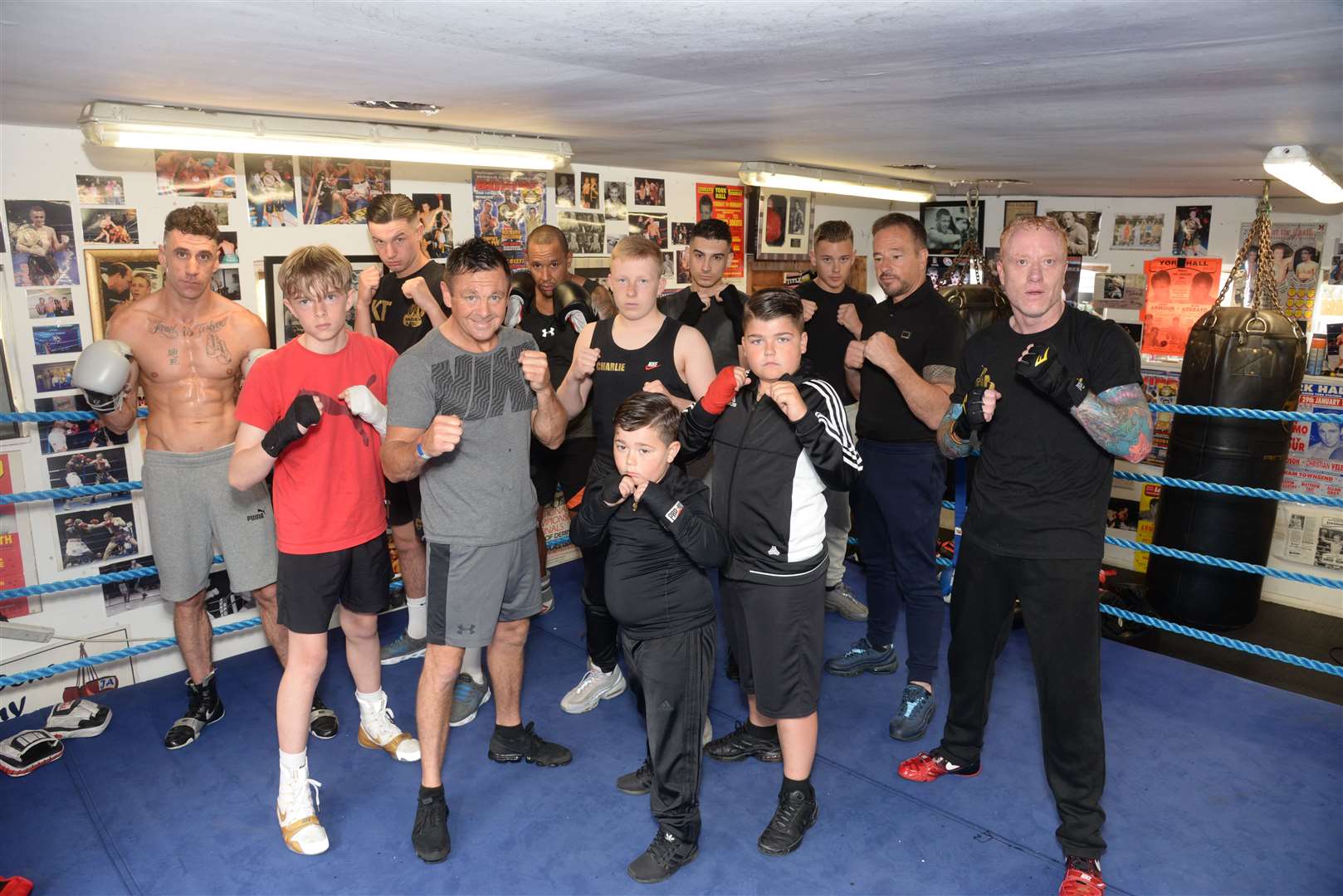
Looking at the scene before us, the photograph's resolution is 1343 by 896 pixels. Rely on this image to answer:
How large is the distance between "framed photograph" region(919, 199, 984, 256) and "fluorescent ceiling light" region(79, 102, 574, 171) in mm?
4950

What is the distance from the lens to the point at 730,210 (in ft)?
20.1

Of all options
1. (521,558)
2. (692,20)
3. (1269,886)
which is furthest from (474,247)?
(1269,886)

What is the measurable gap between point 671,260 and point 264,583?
10.8 ft

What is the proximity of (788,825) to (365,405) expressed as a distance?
1.77 metres

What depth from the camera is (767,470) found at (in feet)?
8.35

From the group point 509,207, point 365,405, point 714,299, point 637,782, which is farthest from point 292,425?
point 509,207

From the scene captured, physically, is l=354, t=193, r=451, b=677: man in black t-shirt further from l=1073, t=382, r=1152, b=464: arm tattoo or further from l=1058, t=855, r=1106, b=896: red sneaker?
l=1073, t=382, r=1152, b=464: arm tattoo

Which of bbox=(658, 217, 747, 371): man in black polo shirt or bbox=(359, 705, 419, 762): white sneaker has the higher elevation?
bbox=(658, 217, 747, 371): man in black polo shirt

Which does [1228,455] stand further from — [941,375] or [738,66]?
[738,66]

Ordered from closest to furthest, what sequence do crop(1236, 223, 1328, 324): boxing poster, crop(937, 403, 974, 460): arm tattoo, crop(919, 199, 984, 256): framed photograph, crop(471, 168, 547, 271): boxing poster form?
crop(937, 403, 974, 460): arm tattoo → crop(471, 168, 547, 271): boxing poster → crop(1236, 223, 1328, 324): boxing poster → crop(919, 199, 984, 256): framed photograph

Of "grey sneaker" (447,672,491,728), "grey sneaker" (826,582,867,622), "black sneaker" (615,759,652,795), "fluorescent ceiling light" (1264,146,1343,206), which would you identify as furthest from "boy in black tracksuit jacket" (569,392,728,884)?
"fluorescent ceiling light" (1264,146,1343,206)

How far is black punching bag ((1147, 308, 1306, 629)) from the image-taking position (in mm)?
4957

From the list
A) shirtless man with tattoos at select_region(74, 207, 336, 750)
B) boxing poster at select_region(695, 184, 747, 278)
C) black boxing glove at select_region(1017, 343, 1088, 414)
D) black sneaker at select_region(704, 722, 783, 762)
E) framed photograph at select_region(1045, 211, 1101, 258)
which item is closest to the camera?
black boxing glove at select_region(1017, 343, 1088, 414)

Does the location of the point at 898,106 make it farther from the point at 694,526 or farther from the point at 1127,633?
the point at 1127,633
